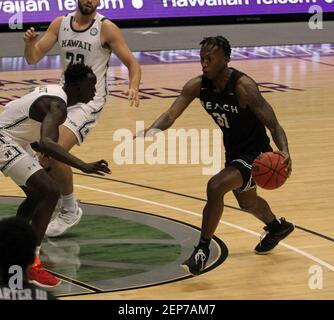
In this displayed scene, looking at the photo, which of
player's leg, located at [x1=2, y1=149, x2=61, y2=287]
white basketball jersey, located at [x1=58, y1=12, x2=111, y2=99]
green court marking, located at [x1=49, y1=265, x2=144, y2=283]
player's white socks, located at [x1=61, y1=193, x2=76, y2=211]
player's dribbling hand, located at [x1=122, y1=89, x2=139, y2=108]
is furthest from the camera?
white basketball jersey, located at [x1=58, y1=12, x2=111, y2=99]

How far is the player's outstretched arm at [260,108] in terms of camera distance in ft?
26.5

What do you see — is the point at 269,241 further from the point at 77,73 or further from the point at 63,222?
the point at 77,73

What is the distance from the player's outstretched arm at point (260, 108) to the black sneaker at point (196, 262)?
38.8 inches

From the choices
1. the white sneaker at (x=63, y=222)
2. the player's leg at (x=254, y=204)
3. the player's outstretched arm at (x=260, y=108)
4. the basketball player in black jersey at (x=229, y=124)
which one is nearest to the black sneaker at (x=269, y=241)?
the player's leg at (x=254, y=204)

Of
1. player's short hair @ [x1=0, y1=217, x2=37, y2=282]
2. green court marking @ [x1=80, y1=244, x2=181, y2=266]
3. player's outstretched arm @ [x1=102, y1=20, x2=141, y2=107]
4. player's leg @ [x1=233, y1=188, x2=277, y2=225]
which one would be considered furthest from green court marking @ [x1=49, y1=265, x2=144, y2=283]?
player's short hair @ [x1=0, y1=217, x2=37, y2=282]

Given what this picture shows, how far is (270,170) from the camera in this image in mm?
7891

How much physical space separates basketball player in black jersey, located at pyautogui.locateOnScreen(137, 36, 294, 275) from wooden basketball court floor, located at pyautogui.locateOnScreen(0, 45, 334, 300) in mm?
431

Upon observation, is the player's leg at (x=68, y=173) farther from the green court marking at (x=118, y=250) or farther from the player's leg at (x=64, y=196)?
the green court marking at (x=118, y=250)

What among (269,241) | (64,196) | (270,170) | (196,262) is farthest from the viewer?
(64,196)

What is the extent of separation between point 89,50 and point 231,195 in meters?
2.14

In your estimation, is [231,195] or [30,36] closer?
[30,36]

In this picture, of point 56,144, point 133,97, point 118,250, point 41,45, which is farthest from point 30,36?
point 56,144

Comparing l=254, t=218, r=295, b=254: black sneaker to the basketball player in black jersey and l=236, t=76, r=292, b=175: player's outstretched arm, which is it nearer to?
the basketball player in black jersey

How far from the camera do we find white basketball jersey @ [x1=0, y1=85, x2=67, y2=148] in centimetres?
787
